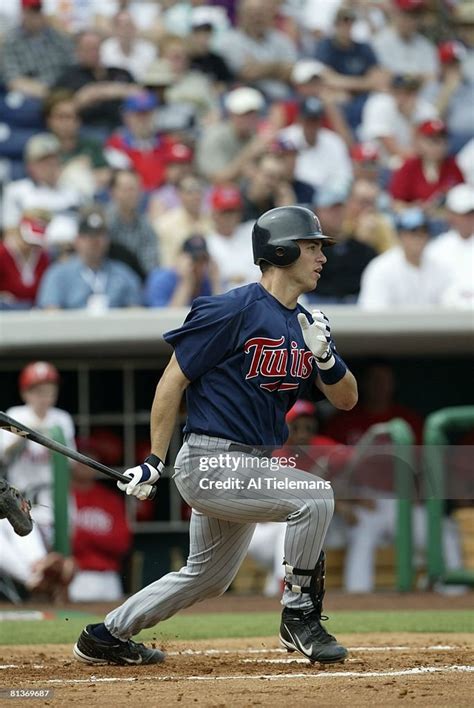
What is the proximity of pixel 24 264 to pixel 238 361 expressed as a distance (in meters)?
5.23

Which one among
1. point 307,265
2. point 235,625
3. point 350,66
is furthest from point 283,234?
point 350,66

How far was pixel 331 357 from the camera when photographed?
15.6ft

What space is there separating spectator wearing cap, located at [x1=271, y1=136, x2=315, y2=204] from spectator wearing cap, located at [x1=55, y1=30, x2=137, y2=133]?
1628 millimetres

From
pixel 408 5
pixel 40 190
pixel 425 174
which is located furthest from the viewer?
pixel 408 5

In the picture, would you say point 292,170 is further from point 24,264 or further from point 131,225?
point 24,264

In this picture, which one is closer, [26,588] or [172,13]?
[26,588]

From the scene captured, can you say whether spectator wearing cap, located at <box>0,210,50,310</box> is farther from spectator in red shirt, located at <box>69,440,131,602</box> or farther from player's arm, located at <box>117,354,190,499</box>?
player's arm, located at <box>117,354,190,499</box>

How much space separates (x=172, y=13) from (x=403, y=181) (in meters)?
3.01

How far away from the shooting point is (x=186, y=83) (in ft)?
39.1

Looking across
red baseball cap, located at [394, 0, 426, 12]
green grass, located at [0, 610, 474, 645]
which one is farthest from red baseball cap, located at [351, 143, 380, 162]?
green grass, located at [0, 610, 474, 645]

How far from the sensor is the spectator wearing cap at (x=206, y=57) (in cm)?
1209

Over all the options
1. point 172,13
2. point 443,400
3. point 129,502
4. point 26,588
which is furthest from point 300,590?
point 172,13

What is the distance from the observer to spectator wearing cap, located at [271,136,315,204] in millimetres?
10742

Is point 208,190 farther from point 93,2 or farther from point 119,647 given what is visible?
point 119,647
